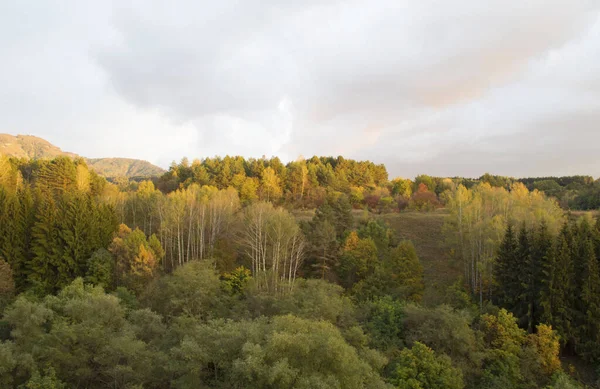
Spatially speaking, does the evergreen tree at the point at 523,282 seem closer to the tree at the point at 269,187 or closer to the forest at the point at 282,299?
the forest at the point at 282,299

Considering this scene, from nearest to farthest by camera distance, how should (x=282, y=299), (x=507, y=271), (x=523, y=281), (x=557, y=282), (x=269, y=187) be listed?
(x=282, y=299) < (x=557, y=282) < (x=523, y=281) < (x=507, y=271) < (x=269, y=187)

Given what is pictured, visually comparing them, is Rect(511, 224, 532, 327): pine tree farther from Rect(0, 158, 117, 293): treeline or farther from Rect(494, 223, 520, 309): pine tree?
Rect(0, 158, 117, 293): treeline

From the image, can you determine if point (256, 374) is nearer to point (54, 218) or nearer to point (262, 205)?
point (262, 205)

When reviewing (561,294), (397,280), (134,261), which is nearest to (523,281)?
(561,294)

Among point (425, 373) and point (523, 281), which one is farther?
point (523, 281)

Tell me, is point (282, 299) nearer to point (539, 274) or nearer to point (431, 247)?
point (539, 274)

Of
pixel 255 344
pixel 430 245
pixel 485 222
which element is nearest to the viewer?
pixel 255 344

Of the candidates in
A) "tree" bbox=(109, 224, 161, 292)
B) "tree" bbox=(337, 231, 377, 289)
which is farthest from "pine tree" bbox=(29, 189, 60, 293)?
"tree" bbox=(337, 231, 377, 289)
